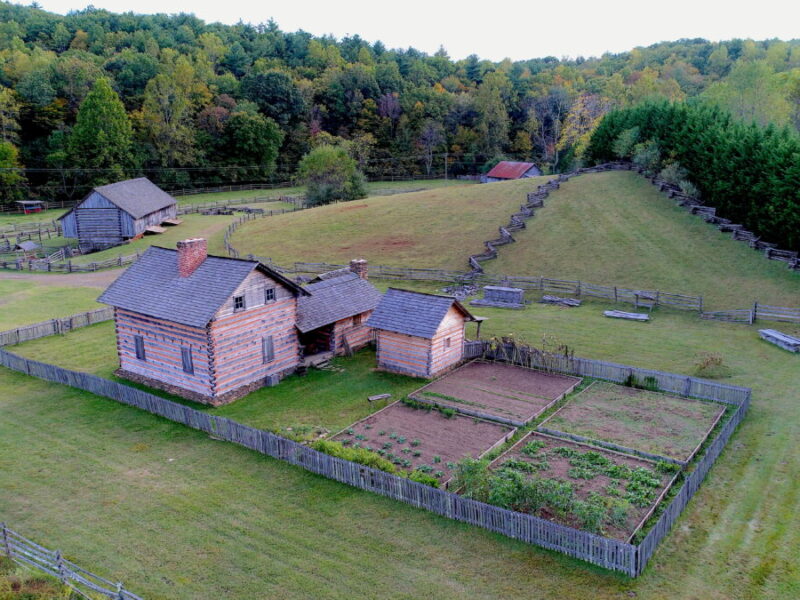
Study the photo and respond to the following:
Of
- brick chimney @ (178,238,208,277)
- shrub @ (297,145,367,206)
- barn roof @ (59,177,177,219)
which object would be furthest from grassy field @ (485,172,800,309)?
barn roof @ (59,177,177,219)

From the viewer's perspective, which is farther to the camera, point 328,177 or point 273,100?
point 273,100

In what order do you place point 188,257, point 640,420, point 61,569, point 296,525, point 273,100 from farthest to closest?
point 273,100 < point 188,257 < point 640,420 < point 296,525 < point 61,569

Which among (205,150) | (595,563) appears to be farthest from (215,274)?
(205,150)

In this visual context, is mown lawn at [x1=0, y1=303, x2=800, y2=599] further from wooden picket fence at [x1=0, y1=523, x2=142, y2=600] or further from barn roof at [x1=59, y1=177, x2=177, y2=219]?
barn roof at [x1=59, y1=177, x2=177, y2=219]

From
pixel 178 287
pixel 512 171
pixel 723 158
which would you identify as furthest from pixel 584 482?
pixel 512 171

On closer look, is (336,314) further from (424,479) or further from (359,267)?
(424,479)

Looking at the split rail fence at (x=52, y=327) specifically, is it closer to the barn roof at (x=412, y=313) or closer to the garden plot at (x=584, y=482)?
the barn roof at (x=412, y=313)

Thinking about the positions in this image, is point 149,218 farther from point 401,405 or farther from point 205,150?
point 401,405
